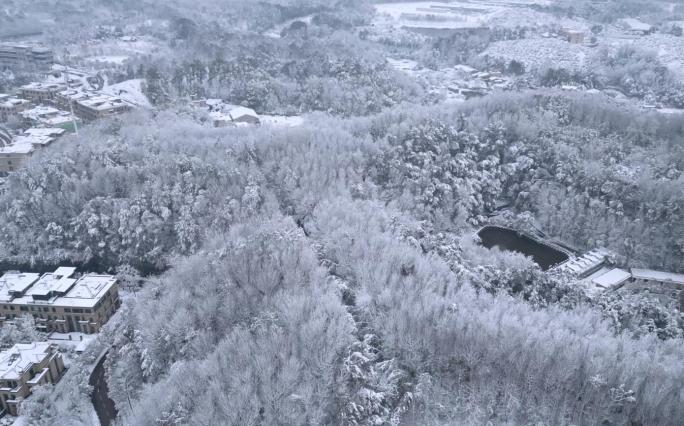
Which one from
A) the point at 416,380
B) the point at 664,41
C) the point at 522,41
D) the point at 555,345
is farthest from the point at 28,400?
the point at 664,41

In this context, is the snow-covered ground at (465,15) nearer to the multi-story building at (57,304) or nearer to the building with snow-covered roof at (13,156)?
the building with snow-covered roof at (13,156)

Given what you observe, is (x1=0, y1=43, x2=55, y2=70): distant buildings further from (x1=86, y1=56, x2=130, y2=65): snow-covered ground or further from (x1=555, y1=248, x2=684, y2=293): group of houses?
(x1=555, y1=248, x2=684, y2=293): group of houses

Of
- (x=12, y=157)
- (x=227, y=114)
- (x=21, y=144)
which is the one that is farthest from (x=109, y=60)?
(x=12, y=157)

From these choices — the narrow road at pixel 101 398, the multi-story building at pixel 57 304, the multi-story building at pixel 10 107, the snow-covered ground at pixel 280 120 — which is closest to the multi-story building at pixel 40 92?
the multi-story building at pixel 10 107

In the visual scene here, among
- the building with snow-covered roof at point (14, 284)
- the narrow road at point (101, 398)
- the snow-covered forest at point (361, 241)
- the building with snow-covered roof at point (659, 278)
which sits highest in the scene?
the snow-covered forest at point (361, 241)

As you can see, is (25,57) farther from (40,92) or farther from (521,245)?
(521,245)

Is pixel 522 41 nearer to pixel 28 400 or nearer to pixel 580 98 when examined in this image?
pixel 580 98
